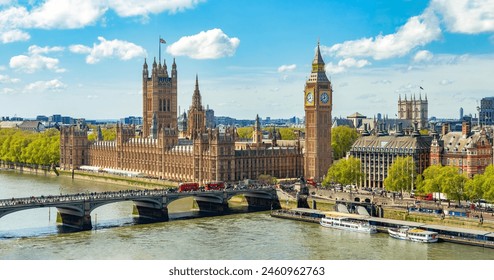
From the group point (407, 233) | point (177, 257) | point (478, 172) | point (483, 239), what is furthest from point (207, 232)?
point (478, 172)

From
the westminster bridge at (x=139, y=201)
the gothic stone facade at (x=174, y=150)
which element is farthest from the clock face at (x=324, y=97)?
the westminster bridge at (x=139, y=201)

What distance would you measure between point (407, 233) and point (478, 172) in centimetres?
2241

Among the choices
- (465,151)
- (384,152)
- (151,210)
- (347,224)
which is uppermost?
→ (465,151)

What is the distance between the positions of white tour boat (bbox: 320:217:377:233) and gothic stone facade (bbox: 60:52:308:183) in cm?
2813

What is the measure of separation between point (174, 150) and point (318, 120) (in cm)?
1872

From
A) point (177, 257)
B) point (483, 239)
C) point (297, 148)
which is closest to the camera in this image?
point (177, 257)

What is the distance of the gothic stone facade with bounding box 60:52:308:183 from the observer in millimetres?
91375

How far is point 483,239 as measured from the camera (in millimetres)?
54875

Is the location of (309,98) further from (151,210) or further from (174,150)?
(151,210)

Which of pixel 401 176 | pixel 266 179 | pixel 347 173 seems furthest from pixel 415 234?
pixel 266 179

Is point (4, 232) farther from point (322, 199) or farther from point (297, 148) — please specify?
point (297, 148)

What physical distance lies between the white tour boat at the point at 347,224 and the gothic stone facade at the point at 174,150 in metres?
28.1

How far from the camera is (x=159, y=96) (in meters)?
126
